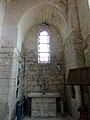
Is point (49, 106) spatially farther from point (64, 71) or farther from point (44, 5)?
point (44, 5)

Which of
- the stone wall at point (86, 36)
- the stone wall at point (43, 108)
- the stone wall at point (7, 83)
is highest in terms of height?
the stone wall at point (86, 36)

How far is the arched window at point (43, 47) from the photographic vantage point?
16.2 ft

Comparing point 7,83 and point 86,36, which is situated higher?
point 86,36

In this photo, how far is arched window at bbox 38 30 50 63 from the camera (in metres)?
4.95

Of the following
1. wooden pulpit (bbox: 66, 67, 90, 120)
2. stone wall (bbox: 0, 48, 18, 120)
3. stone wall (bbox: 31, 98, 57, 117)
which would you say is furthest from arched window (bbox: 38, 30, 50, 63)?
wooden pulpit (bbox: 66, 67, 90, 120)

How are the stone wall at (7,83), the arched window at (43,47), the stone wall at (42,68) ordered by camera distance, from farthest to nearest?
A: the arched window at (43,47)
the stone wall at (42,68)
the stone wall at (7,83)

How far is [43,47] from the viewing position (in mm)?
5070

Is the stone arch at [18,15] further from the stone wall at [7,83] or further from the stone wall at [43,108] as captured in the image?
the stone wall at [43,108]

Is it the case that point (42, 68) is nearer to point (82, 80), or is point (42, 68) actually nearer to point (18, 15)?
point (18, 15)

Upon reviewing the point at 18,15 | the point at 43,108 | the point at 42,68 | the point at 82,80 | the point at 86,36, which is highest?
the point at 18,15

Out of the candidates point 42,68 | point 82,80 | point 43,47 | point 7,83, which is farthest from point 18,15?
point 82,80

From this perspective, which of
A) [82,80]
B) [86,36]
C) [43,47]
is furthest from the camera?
[43,47]

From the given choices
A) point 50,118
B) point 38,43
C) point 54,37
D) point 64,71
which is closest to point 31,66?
point 38,43

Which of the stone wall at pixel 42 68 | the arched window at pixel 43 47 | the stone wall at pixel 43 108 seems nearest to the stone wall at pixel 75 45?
the stone wall at pixel 43 108
